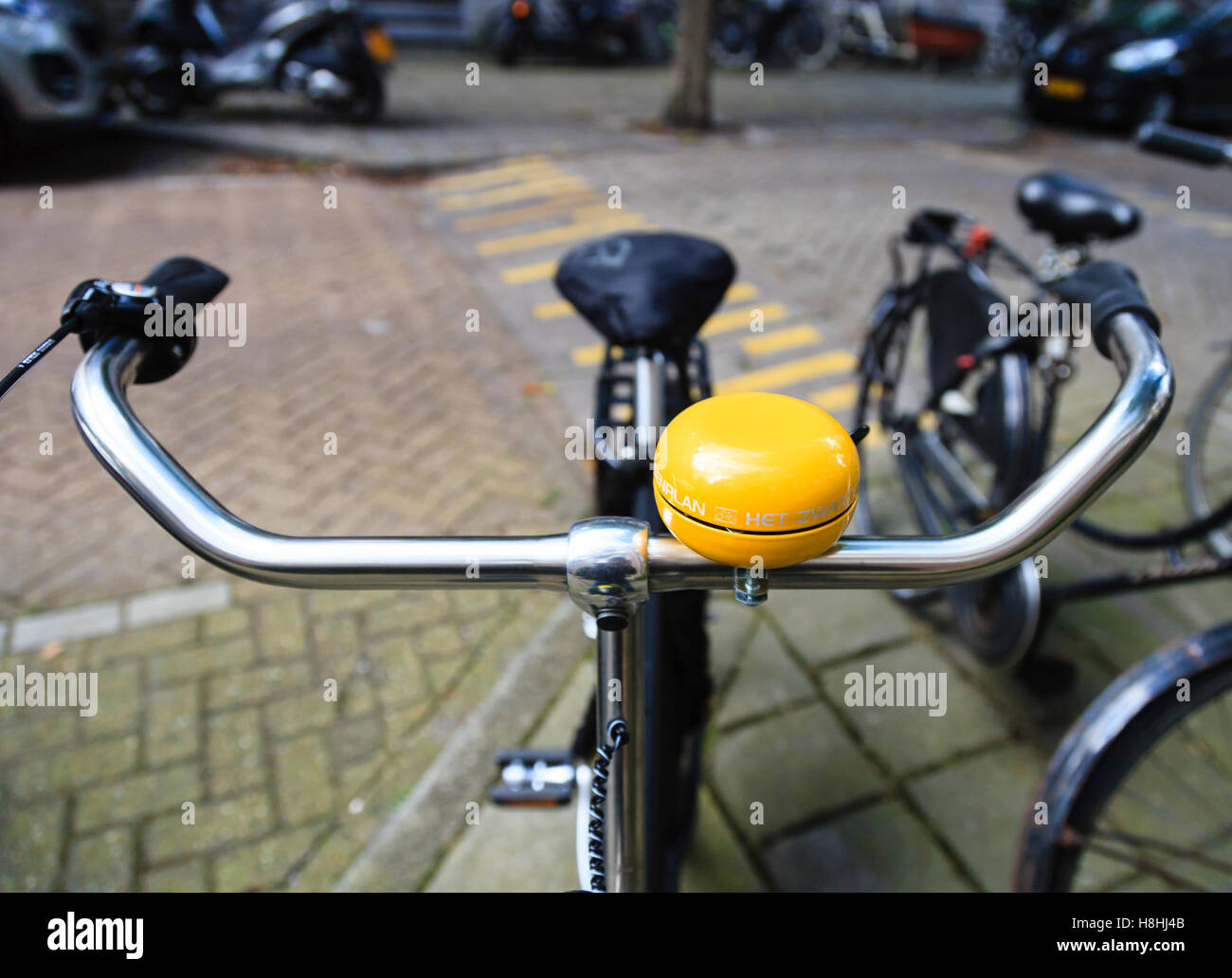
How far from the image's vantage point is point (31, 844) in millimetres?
2203

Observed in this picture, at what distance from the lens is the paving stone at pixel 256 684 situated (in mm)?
2612

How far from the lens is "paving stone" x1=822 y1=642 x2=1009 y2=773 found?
243 centimetres

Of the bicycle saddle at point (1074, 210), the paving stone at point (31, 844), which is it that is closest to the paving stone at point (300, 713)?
the paving stone at point (31, 844)

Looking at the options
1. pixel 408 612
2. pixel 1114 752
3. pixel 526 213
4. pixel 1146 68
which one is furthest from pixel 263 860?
pixel 1146 68

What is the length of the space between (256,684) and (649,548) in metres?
2.24

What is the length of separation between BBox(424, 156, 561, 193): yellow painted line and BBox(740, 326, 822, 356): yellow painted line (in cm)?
383

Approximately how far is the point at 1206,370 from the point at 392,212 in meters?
5.85

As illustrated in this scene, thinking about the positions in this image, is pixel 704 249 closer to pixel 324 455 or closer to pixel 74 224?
pixel 324 455

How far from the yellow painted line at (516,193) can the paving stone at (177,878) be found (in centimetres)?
602

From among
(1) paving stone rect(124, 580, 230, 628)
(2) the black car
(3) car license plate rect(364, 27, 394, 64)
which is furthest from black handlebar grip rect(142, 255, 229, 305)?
(2) the black car

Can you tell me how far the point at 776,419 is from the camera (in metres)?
0.79

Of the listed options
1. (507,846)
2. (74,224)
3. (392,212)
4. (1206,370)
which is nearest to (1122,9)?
(1206,370)

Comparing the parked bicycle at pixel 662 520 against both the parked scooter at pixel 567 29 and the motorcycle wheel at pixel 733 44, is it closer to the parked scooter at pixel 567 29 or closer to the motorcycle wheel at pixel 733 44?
the parked scooter at pixel 567 29

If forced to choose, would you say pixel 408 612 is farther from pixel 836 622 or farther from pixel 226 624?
pixel 836 622
